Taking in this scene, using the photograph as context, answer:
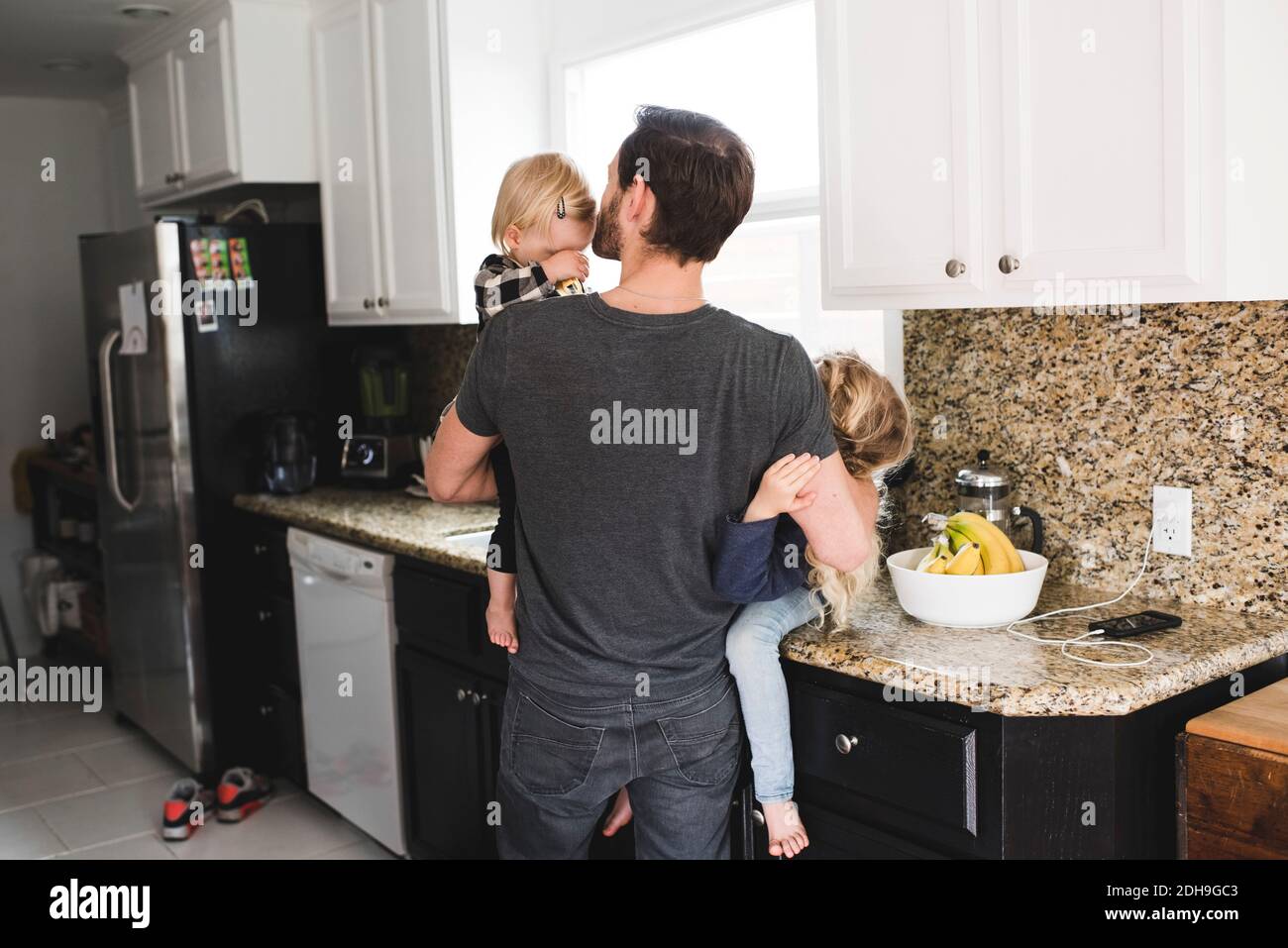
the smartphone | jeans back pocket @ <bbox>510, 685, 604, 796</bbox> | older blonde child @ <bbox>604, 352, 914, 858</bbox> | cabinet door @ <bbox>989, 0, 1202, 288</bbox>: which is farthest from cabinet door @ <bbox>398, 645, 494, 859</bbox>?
cabinet door @ <bbox>989, 0, 1202, 288</bbox>

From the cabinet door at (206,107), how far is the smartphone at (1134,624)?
2873mm

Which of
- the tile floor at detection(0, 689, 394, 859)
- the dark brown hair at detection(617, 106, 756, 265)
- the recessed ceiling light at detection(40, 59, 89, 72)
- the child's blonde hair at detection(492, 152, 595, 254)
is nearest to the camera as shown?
the dark brown hair at detection(617, 106, 756, 265)

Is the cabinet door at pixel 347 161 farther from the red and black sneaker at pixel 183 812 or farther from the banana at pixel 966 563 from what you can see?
the banana at pixel 966 563

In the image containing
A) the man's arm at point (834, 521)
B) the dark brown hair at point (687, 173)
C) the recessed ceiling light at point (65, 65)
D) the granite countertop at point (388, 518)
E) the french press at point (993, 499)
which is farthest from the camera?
the recessed ceiling light at point (65, 65)

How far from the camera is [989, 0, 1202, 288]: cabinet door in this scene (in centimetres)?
166

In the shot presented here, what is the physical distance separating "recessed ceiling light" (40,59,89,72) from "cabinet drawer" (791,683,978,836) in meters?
3.98

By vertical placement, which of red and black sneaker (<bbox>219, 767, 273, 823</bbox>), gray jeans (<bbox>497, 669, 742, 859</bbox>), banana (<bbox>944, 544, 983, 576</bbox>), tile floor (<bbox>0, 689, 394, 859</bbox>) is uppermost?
banana (<bbox>944, 544, 983, 576</bbox>)

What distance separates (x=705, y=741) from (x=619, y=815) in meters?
0.35

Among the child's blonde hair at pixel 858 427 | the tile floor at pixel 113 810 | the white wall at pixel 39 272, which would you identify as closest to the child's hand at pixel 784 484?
the child's blonde hair at pixel 858 427

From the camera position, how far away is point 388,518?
3.22 metres

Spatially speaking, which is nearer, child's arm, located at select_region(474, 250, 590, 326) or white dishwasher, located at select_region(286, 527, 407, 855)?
child's arm, located at select_region(474, 250, 590, 326)

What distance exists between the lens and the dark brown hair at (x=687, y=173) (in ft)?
5.18

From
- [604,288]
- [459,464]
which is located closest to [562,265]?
[459,464]

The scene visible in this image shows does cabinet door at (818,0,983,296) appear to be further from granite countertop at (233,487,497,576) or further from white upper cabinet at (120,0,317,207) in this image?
white upper cabinet at (120,0,317,207)
